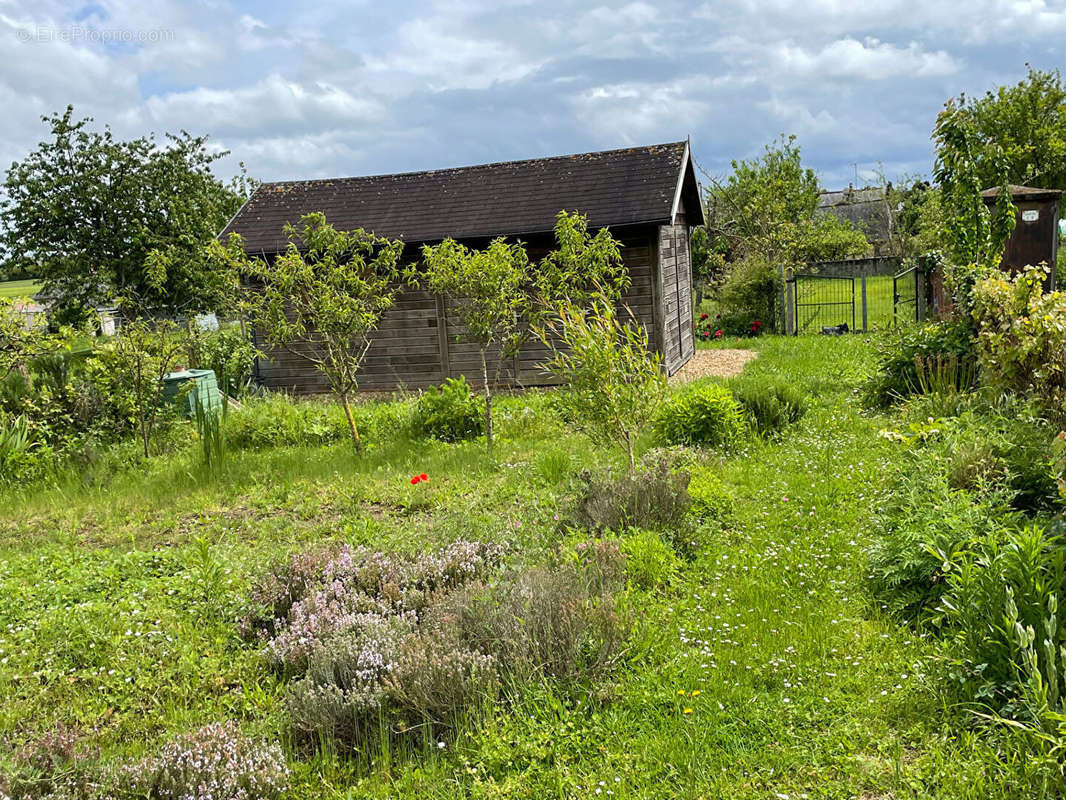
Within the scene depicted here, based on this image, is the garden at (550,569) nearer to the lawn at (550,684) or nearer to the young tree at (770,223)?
the lawn at (550,684)

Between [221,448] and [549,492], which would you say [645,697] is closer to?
[549,492]

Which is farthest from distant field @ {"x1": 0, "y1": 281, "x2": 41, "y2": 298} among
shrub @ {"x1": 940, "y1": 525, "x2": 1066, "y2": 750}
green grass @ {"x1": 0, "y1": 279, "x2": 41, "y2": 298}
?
shrub @ {"x1": 940, "y1": 525, "x2": 1066, "y2": 750}

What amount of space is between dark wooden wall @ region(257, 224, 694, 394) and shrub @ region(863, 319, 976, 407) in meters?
4.93

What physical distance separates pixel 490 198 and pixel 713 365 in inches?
218

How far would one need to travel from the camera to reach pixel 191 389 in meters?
11.7

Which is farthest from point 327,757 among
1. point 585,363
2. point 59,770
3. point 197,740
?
point 585,363

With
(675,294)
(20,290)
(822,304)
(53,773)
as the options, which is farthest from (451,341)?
(20,290)

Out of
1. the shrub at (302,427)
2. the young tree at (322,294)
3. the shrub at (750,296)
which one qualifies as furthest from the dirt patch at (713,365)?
the young tree at (322,294)

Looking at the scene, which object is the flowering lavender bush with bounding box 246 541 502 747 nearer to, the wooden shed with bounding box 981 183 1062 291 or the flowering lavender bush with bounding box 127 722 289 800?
the flowering lavender bush with bounding box 127 722 289 800

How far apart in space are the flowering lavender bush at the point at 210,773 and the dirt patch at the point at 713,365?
994cm

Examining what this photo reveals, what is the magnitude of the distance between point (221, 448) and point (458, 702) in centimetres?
652

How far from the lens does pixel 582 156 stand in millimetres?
16172

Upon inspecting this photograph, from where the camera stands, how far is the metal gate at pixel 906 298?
1541 centimetres

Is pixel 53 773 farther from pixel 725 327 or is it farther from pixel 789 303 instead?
pixel 725 327
